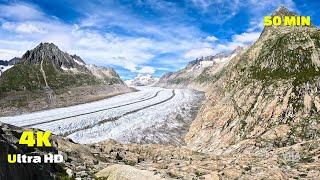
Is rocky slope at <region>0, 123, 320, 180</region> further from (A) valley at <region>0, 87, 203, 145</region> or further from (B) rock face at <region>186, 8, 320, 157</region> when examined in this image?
(A) valley at <region>0, 87, 203, 145</region>

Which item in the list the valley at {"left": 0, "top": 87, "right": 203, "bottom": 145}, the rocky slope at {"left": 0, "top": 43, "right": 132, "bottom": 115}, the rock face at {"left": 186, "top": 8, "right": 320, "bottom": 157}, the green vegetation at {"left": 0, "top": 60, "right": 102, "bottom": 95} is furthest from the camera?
the green vegetation at {"left": 0, "top": 60, "right": 102, "bottom": 95}

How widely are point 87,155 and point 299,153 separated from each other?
20140 mm

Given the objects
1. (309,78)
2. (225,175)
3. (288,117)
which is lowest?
(225,175)

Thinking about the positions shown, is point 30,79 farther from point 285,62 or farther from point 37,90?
point 285,62

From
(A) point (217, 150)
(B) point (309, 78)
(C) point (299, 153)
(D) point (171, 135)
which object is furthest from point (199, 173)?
(D) point (171, 135)

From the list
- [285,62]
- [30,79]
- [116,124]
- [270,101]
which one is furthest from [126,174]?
[30,79]

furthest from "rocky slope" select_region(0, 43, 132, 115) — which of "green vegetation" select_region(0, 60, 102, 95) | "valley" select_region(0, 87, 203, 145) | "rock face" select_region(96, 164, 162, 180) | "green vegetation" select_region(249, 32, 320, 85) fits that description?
"rock face" select_region(96, 164, 162, 180)

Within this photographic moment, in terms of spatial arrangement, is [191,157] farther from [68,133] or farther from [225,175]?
[68,133]

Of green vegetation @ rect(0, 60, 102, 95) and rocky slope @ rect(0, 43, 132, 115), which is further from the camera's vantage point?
green vegetation @ rect(0, 60, 102, 95)

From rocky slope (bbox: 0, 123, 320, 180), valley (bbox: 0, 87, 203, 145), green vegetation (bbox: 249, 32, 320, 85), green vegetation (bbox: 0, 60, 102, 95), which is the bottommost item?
rocky slope (bbox: 0, 123, 320, 180)

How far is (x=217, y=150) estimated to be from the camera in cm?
5747

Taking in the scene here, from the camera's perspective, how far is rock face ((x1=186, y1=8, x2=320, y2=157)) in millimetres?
53406

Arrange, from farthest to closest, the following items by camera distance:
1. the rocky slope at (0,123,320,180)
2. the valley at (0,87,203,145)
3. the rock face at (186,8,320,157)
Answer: the valley at (0,87,203,145) < the rock face at (186,8,320,157) < the rocky slope at (0,123,320,180)

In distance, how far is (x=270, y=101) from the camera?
203 feet
